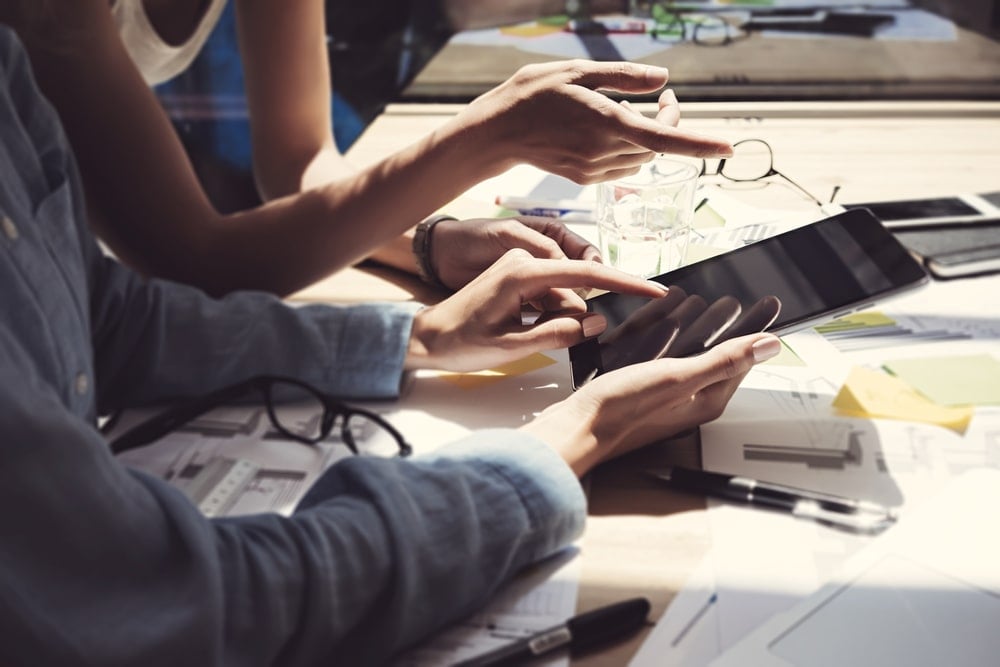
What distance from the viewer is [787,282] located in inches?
24.8

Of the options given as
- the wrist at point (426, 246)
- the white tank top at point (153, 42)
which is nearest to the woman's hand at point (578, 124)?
the wrist at point (426, 246)

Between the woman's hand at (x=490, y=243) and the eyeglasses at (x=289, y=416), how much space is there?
0.56 ft

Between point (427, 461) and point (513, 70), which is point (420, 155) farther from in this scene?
point (427, 461)

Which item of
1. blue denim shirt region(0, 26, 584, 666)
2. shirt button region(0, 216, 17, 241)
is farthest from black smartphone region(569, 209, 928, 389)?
shirt button region(0, 216, 17, 241)

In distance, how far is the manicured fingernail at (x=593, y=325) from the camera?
2.15 feet

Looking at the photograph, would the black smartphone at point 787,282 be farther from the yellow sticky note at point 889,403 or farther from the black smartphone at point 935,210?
the black smartphone at point 935,210

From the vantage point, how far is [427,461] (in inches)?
21.9

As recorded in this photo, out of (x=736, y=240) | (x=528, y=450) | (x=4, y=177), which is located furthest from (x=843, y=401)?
(x=4, y=177)

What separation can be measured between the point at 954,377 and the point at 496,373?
13.9 inches

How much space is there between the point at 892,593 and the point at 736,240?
32 centimetres

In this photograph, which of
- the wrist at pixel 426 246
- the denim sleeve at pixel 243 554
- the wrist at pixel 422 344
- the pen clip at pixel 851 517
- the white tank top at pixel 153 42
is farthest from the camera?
the white tank top at pixel 153 42

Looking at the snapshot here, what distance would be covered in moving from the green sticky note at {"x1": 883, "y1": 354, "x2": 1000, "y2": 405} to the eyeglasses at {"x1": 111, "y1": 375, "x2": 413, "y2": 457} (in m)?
0.39

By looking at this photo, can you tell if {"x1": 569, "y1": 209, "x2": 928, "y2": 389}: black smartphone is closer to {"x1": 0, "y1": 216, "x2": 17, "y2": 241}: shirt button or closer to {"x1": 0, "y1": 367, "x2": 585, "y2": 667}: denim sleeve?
{"x1": 0, "y1": 367, "x2": 585, "y2": 667}: denim sleeve

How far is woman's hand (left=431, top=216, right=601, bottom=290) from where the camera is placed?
2.48ft
